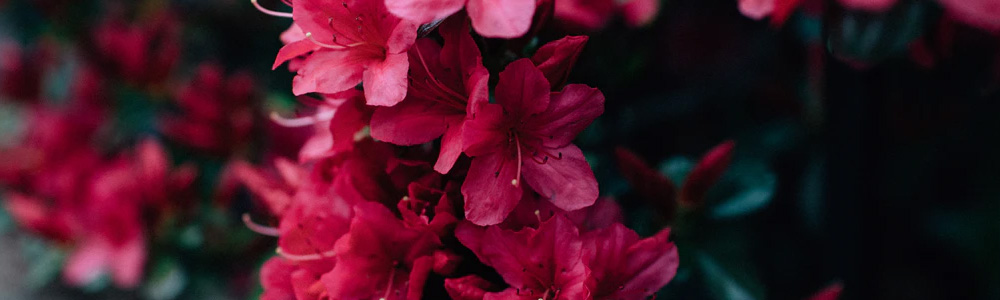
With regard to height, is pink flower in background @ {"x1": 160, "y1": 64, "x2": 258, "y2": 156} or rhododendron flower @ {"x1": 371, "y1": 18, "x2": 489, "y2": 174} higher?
rhododendron flower @ {"x1": 371, "y1": 18, "x2": 489, "y2": 174}

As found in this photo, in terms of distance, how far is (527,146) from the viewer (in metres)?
0.53

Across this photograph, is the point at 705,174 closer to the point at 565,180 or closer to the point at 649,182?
the point at 649,182

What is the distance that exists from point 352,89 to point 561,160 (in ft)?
0.57

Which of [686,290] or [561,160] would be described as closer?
[561,160]

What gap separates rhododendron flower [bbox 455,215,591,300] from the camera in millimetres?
504

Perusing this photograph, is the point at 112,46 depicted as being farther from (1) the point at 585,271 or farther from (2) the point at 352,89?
(1) the point at 585,271

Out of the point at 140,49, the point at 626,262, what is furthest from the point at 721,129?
the point at 140,49

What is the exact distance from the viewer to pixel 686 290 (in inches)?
31.0

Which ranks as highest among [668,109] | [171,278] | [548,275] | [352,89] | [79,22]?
[352,89]

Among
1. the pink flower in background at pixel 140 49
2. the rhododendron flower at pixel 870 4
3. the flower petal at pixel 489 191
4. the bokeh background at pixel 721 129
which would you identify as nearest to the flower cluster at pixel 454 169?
the flower petal at pixel 489 191

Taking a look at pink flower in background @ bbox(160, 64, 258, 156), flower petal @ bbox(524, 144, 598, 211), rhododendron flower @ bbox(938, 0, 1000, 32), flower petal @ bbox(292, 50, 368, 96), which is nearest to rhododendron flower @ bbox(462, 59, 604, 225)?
flower petal @ bbox(524, 144, 598, 211)

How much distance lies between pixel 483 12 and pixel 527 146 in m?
0.11

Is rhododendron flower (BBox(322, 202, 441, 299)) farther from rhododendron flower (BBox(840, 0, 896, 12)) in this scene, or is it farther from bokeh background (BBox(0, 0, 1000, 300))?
rhododendron flower (BBox(840, 0, 896, 12))

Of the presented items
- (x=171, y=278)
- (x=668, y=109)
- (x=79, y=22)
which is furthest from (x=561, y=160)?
(x=79, y=22)
